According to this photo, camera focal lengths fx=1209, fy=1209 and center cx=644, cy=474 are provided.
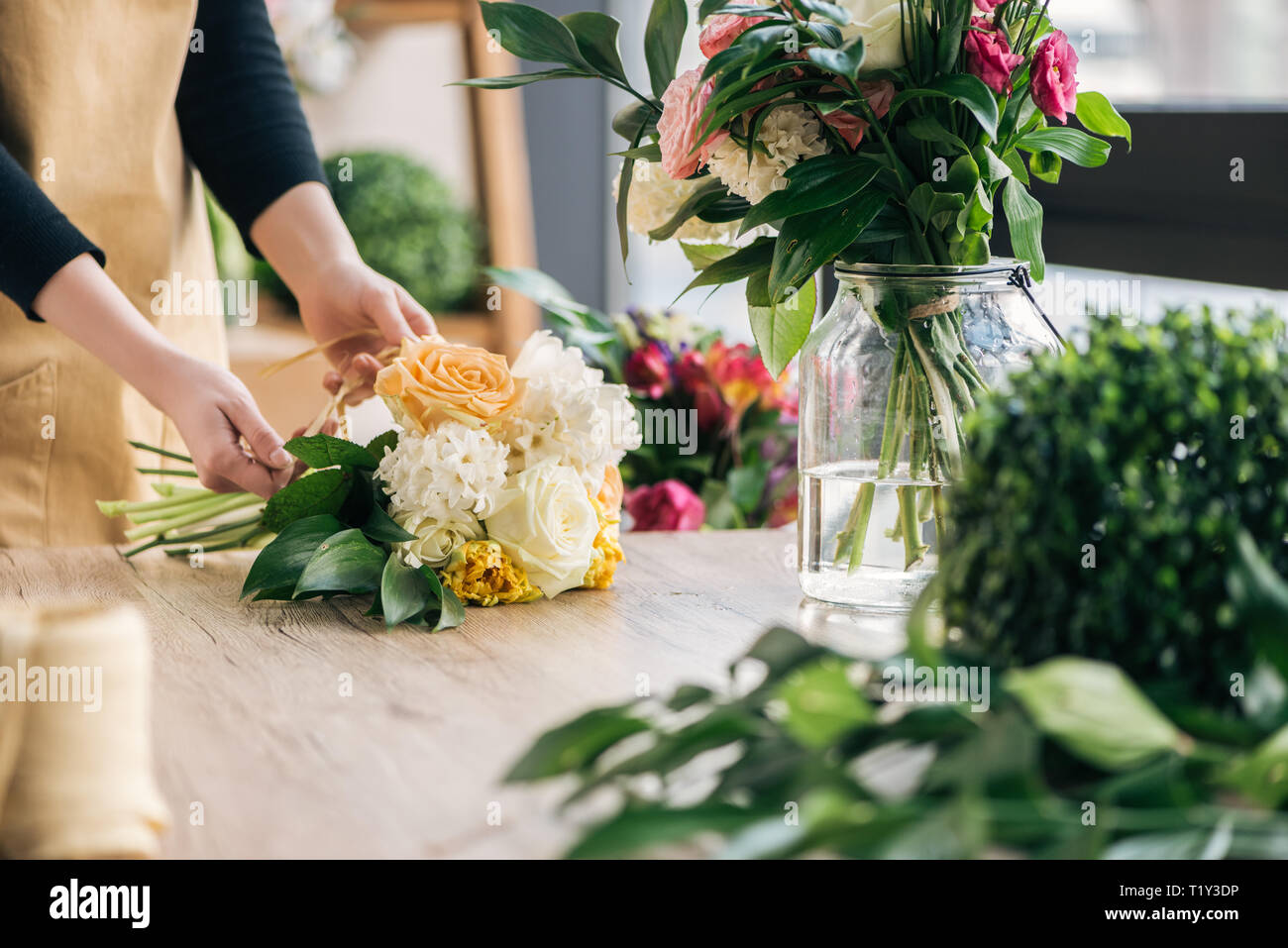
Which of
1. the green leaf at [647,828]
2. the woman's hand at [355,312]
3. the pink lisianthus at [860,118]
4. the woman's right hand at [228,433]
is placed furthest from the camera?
the woman's hand at [355,312]

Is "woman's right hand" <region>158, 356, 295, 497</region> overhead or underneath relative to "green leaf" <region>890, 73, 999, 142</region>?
underneath

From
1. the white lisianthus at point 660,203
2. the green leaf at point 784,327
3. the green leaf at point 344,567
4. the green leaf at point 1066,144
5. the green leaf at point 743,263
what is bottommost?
the green leaf at point 344,567

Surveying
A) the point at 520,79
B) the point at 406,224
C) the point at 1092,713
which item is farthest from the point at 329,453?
the point at 406,224

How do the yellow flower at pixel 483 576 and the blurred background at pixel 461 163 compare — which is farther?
the blurred background at pixel 461 163

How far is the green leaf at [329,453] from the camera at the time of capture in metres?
0.87

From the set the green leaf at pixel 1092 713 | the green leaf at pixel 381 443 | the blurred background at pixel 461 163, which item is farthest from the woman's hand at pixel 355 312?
the blurred background at pixel 461 163

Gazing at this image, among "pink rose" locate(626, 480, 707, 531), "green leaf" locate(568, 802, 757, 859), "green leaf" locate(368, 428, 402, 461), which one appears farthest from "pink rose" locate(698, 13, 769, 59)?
"pink rose" locate(626, 480, 707, 531)

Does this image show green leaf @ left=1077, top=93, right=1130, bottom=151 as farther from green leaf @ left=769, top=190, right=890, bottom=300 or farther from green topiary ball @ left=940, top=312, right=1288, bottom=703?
green topiary ball @ left=940, top=312, right=1288, bottom=703

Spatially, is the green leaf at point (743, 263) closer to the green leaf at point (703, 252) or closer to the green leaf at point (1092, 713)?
the green leaf at point (703, 252)

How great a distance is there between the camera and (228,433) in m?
0.96

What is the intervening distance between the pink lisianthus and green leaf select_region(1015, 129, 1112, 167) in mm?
105

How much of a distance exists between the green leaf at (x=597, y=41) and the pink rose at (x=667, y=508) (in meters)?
0.55

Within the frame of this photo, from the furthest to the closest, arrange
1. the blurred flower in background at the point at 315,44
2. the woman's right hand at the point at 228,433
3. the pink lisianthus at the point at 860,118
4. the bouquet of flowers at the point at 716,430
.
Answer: the blurred flower in background at the point at 315,44
the bouquet of flowers at the point at 716,430
the woman's right hand at the point at 228,433
the pink lisianthus at the point at 860,118

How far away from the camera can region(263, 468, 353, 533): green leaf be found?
2.87 feet
